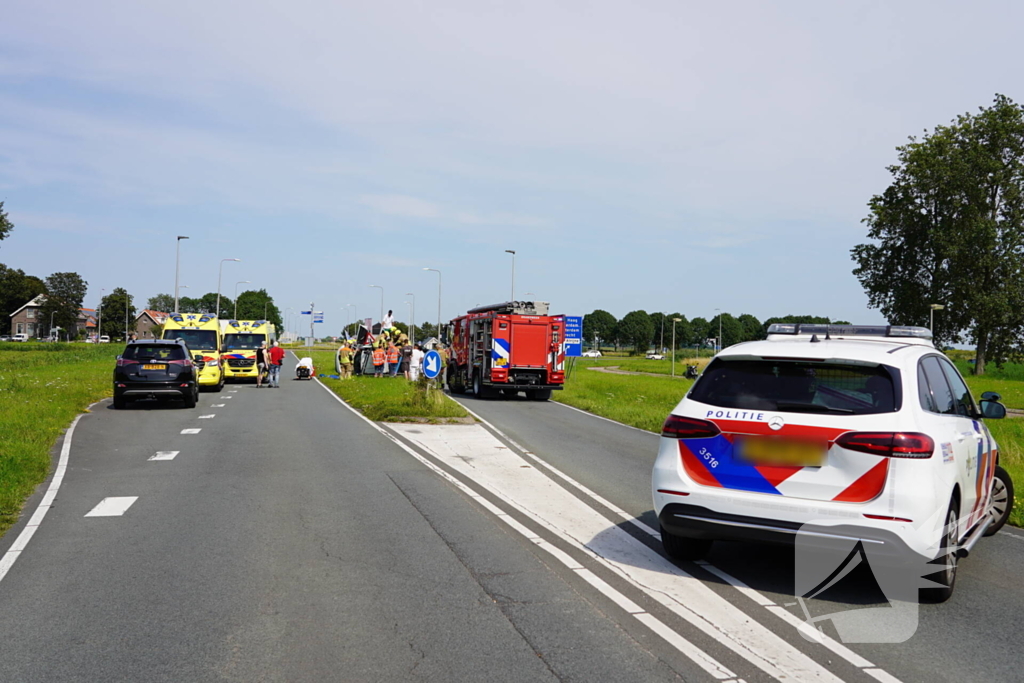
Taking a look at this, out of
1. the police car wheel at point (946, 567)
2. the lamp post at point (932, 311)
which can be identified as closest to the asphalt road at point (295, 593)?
the police car wheel at point (946, 567)

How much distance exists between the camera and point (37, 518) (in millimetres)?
7945

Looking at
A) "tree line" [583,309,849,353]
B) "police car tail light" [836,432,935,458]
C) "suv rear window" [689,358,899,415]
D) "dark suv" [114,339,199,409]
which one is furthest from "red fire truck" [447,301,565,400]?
"tree line" [583,309,849,353]

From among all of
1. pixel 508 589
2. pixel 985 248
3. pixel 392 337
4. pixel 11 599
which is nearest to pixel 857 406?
pixel 508 589

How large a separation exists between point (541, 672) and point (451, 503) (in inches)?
181

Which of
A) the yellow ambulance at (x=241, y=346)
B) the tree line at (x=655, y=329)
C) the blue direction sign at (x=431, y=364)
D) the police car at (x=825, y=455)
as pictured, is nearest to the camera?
the police car at (x=825, y=455)

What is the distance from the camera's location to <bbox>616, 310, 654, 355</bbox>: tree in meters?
175

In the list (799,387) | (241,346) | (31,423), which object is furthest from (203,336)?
(799,387)

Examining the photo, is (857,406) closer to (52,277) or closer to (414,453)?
(414,453)

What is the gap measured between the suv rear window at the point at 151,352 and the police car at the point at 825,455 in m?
17.1

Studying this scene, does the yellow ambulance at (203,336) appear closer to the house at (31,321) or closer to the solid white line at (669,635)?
the solid white line at (669,635)

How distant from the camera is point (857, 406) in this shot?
17.9 feet

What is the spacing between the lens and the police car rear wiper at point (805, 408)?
5469 millimetres

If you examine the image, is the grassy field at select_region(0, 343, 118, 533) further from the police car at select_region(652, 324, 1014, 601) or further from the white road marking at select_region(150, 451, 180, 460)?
the police car at select_region(652, 324, 1014, 601)

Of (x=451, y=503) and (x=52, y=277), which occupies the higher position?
(x=52, y=277)
